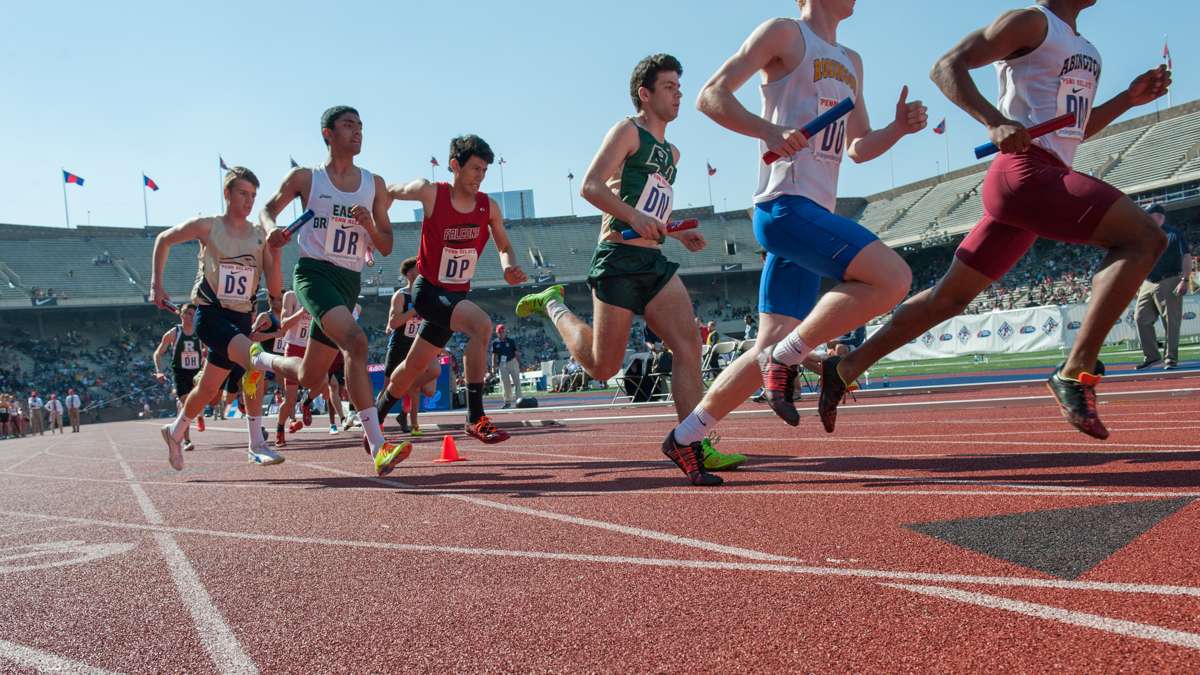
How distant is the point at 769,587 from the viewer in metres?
2.47

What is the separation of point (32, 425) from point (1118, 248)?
1357 inches

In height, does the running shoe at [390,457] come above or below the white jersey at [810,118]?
below

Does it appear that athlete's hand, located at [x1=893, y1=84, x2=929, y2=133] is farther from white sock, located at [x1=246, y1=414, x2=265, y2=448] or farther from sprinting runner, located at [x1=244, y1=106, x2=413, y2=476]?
white sock, located at [x1=246, y1=414, x2=265, y2=448]

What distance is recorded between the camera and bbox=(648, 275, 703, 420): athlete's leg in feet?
17.5

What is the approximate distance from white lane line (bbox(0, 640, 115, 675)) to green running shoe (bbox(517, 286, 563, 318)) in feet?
13.3

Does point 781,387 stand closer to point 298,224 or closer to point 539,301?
point 539,301

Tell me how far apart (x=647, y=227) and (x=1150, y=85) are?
2.40 metres

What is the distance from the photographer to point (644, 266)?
5.27 metres

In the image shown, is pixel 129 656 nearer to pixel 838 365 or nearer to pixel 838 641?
pixel 838 641

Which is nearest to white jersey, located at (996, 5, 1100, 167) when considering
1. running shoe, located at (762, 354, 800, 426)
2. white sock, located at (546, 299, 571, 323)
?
running shoe, located at (762, 354, 800, 426)

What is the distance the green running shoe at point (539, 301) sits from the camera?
6.23m

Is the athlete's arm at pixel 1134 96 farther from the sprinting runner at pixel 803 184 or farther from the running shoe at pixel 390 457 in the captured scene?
the running shoe at pixel 390 457

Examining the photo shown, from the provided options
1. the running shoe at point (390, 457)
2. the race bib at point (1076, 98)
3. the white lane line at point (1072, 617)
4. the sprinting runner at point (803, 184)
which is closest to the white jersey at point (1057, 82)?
the race bib at point (1076, 98)

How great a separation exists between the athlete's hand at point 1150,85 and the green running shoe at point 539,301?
340 centimetres
